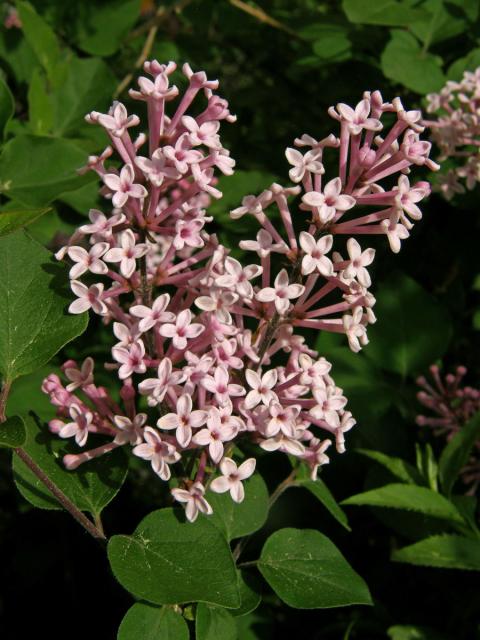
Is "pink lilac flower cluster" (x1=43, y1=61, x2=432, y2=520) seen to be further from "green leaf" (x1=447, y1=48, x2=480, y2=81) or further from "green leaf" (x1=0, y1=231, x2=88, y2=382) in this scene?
"green leaf" (x1=447, y1=48, x2=480, y2=81)

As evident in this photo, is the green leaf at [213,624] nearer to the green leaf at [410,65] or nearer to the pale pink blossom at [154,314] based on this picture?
the pale pink blossom at [154,314]

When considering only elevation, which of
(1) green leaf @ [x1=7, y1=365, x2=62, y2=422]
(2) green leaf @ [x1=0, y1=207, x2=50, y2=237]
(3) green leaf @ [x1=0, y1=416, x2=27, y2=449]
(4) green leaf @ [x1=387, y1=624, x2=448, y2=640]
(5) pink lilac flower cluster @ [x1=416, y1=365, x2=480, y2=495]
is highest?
(2) green leaf @ [x1=0, y1=207, x2=50, y2=237]

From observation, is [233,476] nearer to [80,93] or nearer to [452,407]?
[452,407]

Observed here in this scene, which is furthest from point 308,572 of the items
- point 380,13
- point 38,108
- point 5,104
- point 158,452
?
point 380,13

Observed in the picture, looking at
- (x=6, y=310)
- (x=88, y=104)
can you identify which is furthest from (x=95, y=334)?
(x=6, y=310)

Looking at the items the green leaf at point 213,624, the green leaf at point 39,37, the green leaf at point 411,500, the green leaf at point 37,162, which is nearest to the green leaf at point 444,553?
the green leaf at point 411,500

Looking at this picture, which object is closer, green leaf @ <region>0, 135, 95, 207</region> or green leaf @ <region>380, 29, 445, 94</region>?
green leaf @ <region>0, 135, 95, 207</region>

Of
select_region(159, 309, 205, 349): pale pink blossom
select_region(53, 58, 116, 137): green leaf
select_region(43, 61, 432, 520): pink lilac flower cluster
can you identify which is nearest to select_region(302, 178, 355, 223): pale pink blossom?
select_region(43, 61, 432, 520): pink lilac flower cluster

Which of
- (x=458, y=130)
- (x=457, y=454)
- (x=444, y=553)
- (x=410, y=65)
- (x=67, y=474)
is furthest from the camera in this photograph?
(x=410, y=65)
